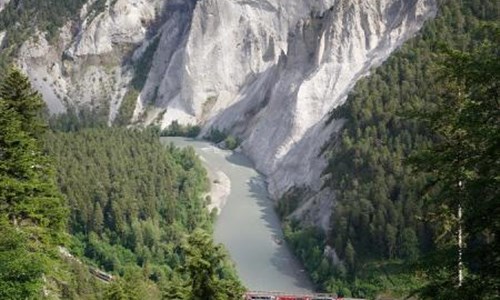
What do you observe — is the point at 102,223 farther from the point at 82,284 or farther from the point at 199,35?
the point at 199,35

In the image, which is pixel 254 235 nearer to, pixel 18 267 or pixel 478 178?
pixel 18 267

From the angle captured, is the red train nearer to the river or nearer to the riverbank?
the river

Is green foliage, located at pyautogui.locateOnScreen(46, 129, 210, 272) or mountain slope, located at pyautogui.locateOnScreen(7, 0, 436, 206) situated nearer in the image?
green foliage, located at pyautogui.locateOnScreen(46, 129, 210, 272)

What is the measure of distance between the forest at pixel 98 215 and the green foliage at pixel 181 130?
43.5 metres

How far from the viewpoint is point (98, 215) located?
86.7 m

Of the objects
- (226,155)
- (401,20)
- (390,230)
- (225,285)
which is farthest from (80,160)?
(225,285)

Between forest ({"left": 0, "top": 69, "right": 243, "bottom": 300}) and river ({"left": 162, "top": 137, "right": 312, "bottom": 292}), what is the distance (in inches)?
162

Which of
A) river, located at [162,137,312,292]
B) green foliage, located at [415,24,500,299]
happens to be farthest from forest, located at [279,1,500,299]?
green foliage, located at [415,24,500,299]

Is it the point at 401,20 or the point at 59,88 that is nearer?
the point at 401,20

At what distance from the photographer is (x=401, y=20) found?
12462 cm

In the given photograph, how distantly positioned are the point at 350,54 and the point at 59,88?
105 m

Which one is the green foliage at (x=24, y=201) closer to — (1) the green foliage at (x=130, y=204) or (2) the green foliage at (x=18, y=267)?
(2) the green foliage at (x=18, y=267)

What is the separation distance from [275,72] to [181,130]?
130ft

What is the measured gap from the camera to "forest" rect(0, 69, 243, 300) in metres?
21.6
